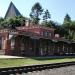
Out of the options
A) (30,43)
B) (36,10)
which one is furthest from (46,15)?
(30,43)

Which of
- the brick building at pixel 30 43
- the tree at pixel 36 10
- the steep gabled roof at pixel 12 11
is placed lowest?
the brick building at pixel 30 43

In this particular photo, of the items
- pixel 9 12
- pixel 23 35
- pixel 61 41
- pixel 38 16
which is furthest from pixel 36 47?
pixel 38 16

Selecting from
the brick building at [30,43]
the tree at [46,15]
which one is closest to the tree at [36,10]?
the tree at [46,15]

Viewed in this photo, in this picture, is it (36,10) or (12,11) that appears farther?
(36,10)

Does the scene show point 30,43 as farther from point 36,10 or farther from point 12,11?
point 36,10

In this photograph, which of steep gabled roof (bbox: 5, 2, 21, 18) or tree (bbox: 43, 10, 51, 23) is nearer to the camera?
steep gabled roof (bbox: 5, 2, 21, 18)

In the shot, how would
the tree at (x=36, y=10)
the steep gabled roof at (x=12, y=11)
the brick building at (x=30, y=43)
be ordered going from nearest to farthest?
the brick building at (x=30, y=43) → the steep gabled roof at (x=12, y=11) → the tree at (x=36, y=10)

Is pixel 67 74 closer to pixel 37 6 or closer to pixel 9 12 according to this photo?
pixel 9 12

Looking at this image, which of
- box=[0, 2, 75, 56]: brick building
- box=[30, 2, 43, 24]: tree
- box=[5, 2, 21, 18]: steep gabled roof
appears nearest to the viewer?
box=[0, 2, 75, 56]: brick building

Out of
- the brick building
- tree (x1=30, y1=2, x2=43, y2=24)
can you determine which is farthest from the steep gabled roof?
the brick building

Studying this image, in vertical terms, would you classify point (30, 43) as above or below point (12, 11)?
below

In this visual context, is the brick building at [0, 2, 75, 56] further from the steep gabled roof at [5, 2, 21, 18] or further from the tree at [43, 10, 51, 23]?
the tree at [43, 10, 51, 23]

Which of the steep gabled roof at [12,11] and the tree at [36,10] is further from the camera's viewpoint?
the tree at [36,10]

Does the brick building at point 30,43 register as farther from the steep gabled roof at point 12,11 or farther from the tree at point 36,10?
the tree at point 36,10
